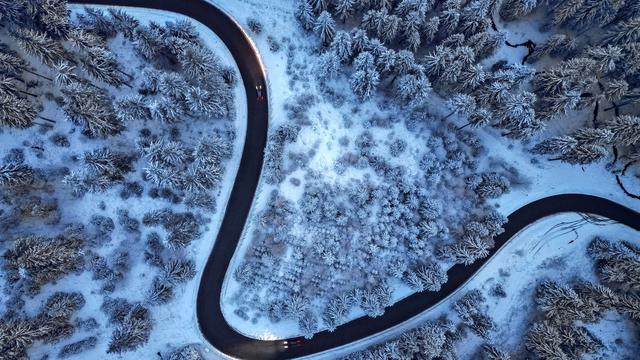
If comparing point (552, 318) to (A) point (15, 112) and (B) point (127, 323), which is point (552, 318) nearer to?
(B) point (127, 323)

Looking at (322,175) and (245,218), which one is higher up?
(322,175)

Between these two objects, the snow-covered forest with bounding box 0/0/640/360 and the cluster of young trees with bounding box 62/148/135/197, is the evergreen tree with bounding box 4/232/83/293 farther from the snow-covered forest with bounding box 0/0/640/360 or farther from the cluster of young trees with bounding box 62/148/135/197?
the cluster of young trees with bounding box 62/148/135/197

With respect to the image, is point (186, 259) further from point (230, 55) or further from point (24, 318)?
point (230, 55)

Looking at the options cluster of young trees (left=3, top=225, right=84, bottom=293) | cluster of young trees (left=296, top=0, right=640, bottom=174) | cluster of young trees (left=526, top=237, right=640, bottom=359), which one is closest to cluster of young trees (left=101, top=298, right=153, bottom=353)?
cluster of young trees (left=3, top=225, right=84, bottom=293)

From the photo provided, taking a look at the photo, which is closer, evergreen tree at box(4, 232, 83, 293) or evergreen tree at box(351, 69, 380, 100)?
evergreen tree at box(4, 232, 83, 293)

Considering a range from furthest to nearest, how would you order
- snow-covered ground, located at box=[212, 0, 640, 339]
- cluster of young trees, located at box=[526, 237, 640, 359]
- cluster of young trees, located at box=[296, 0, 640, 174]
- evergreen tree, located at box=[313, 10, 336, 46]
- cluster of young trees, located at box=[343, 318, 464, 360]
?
snow-covered ground, located at box=[212, 0, 640, 339]
cluster of young trees, located at box=[296, 0, 640, 174]
evergreen tree, located at box=[313, 10, 336, 46]
cluster of young trees, located at box=[526, 237, 640, 359]
cluster of young trees, located at box=[343, 318, 464, 360]

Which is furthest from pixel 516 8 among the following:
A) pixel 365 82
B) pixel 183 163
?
pixel 183 163
